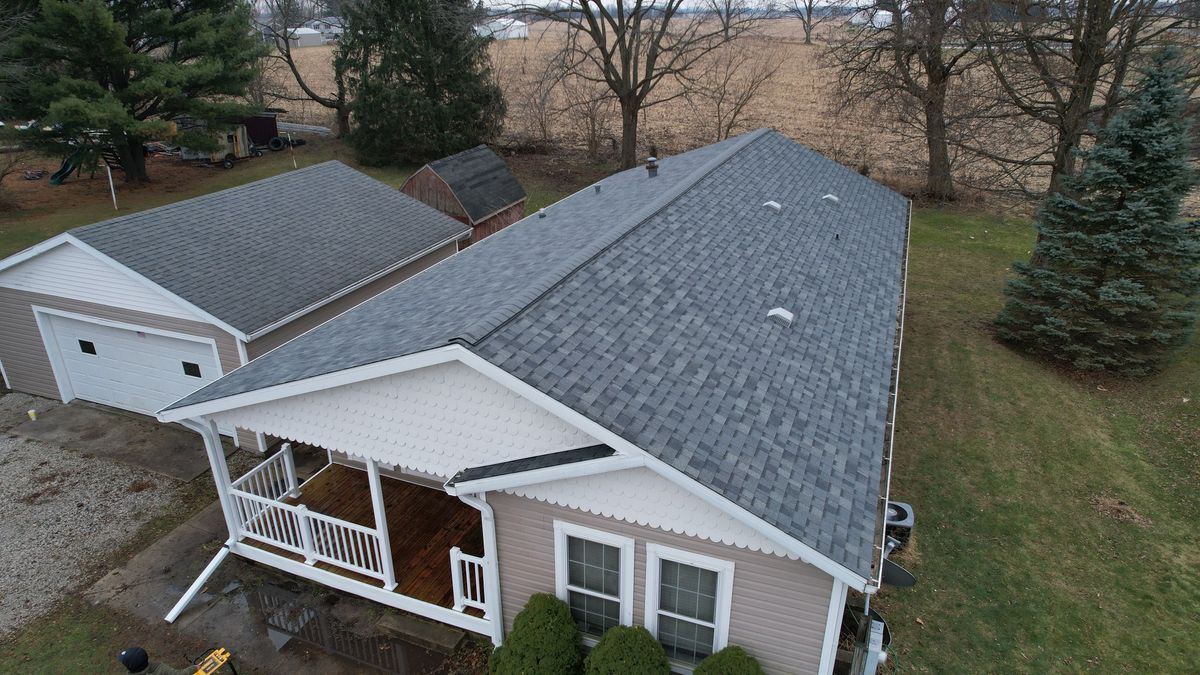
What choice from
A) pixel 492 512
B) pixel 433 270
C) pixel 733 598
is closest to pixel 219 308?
pixel 433 270

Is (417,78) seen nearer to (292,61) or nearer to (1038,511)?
(292,61)

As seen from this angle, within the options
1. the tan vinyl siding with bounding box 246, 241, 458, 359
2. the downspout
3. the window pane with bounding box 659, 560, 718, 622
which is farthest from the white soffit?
the tan vinyl siding with bounding box 246, 241, 458, 359

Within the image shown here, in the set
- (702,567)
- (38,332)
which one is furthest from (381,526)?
(38,332)

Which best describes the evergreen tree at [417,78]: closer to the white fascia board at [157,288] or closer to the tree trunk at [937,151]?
the tree trunk at [937,151]

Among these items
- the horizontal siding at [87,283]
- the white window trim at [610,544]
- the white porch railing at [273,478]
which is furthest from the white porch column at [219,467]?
the white window trim at [610,544]

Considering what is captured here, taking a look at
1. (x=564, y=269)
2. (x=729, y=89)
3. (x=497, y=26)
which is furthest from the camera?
(x=729, y=89)
